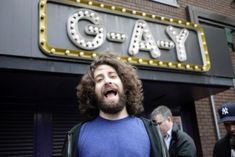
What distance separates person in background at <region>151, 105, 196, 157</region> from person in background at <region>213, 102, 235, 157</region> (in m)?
0.40

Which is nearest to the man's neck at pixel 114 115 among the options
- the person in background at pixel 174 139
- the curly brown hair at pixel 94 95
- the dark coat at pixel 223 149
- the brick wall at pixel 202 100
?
the curly brown hair at pixel 94 95

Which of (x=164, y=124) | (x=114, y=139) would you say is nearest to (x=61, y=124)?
(x=164, y=124)

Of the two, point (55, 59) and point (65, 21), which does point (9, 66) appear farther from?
point (65, 21)

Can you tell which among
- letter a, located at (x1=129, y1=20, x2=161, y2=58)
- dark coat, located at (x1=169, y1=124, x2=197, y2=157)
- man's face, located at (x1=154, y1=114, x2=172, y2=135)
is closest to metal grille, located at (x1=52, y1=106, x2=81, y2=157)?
letter a, located at (x1=129, y1=20, x2=161, y2=58)

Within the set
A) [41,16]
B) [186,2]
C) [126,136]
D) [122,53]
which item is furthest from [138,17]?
[126,136]

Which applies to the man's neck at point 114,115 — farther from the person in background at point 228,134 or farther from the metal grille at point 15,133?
the metal grille at point 15,133

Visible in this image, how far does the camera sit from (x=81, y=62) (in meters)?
4.05

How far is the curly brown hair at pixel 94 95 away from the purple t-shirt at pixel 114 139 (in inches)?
7.6

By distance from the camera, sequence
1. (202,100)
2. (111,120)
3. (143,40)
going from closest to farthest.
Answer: (111,120) → (143,40) → (202,100)

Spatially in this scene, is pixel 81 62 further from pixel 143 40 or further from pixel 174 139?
pixel 174 139

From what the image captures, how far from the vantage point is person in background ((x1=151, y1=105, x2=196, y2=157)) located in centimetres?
328

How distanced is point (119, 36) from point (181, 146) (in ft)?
6.18

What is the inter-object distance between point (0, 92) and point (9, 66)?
1.09 metres

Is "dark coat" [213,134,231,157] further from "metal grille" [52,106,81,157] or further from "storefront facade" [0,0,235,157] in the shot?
"metal grille" [52,106,81,157]
